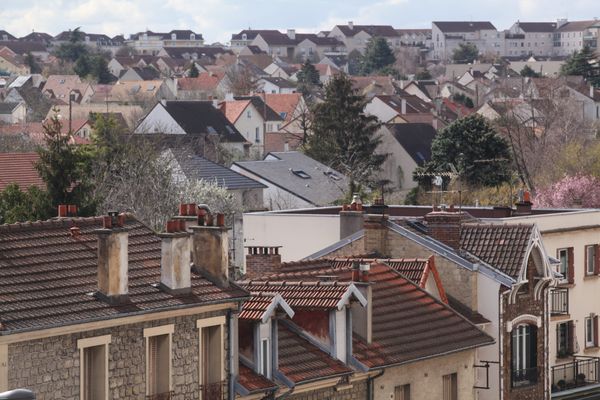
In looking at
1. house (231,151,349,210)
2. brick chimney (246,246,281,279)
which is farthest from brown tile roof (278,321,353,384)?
house (231,151,349,210)

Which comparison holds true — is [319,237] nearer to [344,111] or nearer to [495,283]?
[495,283]

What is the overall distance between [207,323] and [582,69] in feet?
551

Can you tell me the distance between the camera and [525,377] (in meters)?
36.6

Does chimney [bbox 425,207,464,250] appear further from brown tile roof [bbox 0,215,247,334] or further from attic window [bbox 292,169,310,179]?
attic window [bbox 292,169,310,179]

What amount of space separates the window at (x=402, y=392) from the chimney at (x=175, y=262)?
6601 millimetres

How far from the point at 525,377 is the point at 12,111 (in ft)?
439

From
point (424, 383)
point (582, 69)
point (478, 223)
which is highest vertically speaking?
point (582, 69)

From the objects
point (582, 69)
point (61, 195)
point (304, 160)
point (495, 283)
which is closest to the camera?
point (495, 283)

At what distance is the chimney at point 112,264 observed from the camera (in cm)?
2270

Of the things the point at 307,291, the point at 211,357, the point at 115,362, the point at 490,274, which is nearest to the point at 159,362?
the point at 115,362

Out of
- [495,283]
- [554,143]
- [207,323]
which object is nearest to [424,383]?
[495,283]

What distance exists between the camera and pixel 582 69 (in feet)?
620

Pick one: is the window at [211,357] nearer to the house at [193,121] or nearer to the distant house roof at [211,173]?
the distant house roof at [211,173]

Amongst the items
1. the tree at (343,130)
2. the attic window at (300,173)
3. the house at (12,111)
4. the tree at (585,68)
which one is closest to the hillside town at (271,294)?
the attic window at (300,173)
